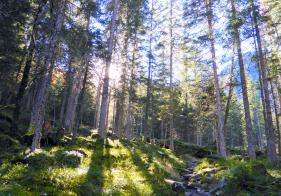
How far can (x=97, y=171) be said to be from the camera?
984 cm

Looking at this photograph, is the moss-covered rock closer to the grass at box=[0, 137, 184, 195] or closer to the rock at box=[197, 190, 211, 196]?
the grass at box=[0, 137, 184, 195]

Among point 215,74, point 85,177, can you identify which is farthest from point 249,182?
point 215,74

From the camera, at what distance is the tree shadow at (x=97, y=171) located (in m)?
7.70

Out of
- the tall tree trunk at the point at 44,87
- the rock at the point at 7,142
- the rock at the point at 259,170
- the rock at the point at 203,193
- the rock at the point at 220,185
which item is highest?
the tall tree trunk at the point at 44,87

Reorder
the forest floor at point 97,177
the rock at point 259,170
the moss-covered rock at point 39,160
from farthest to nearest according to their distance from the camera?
the rock at point 259,170
the moss-covered rock at point 39,160
the forest floor at point 97,177

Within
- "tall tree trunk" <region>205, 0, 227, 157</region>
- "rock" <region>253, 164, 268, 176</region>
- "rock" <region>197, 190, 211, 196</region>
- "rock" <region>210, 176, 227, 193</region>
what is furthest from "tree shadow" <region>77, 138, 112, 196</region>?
"tall tree trunk" <region>205, 0, 227, 157</region>

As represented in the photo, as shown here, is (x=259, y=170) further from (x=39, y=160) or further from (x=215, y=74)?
(x=215, y=74)

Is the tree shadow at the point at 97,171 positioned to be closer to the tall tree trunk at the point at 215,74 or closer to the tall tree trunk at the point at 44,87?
the tall tree trunk at the point at 44,87

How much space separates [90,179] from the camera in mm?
8781

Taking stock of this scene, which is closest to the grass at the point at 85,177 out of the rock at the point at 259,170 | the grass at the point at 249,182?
the grass at the point at 249,182

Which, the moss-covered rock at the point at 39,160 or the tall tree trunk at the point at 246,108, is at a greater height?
the tall tree trunk at the point at 246,108

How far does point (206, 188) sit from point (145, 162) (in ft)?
14.3

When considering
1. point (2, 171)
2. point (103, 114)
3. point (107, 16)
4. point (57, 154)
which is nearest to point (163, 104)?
point (107, 16)

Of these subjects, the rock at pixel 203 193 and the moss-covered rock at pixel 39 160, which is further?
the moss-covered rock at pixel 39 160
